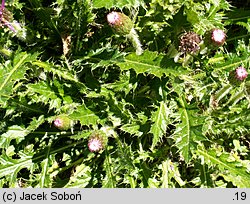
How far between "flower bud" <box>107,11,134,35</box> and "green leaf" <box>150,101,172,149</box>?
64 cm

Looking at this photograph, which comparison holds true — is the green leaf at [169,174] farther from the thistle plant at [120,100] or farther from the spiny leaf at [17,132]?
the spiny leaf at [17,132]

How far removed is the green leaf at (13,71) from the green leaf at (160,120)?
95 cm

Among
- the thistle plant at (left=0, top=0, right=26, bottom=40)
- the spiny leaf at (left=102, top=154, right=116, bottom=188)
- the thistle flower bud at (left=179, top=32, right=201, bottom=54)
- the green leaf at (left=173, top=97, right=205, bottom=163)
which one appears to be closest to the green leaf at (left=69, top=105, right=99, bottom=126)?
the spiny leaf at (left=102, top=154, right=116, bottom=188)

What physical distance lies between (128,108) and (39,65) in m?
0.77

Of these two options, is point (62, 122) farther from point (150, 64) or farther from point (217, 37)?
point (217, 37)

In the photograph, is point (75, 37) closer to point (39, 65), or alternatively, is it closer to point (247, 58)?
point (39, 65)

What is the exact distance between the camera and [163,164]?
3.96 meters

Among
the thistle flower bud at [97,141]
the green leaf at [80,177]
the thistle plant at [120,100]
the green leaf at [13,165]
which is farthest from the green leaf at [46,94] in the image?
the green leaf at [80,177]

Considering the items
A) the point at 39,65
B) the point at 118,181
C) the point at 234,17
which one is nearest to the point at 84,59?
the point at 39,65

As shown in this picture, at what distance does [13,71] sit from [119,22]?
854mm

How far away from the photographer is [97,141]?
3391 millimetres

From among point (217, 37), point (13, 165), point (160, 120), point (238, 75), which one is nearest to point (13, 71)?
point (13, 165)

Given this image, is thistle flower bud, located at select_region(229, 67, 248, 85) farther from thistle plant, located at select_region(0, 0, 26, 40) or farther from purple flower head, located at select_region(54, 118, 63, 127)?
thistle plant, located at select_region(0, 0, 26, 40)

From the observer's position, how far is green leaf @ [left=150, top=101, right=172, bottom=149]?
11.2ft
